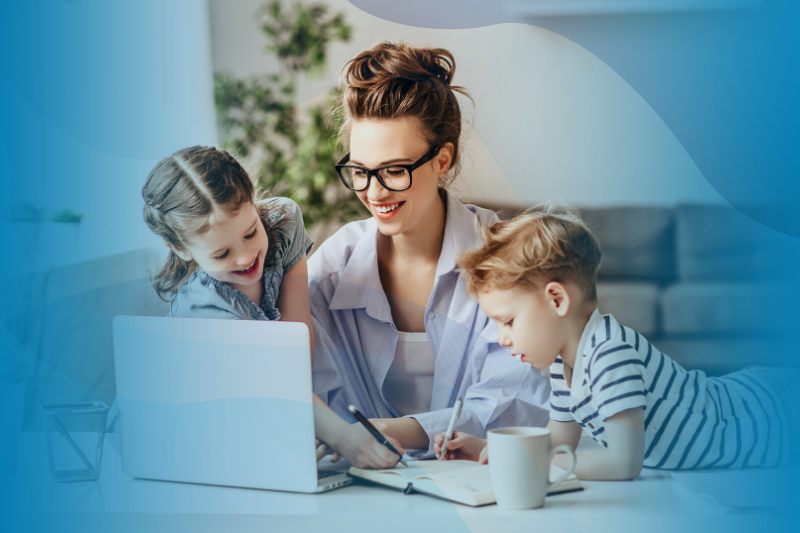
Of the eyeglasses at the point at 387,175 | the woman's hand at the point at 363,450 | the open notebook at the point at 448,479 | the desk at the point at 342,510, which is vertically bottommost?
the desk at the point at 342,510

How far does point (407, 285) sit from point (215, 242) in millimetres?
247

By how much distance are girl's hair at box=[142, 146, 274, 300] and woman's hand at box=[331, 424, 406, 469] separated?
8.8 inches

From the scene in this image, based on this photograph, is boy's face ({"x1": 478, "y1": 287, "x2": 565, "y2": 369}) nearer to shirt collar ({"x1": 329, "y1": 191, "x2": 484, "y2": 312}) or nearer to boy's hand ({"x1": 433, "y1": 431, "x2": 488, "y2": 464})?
boy's hand ({"x1": 433, "y1": 431, "x2": 488, "y2": 464})

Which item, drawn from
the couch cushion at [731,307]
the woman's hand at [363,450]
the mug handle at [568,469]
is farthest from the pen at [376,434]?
the couch cushion at [731,307]

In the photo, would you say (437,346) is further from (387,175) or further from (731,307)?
(731,307)

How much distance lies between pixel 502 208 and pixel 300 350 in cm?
22

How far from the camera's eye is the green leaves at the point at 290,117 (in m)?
0.67

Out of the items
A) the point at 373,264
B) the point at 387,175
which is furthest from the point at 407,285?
the point at 387,175

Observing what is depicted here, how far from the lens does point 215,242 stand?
1.78 ft

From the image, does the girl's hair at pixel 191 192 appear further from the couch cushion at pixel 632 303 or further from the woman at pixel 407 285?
the couch cushion at pixel 632 303

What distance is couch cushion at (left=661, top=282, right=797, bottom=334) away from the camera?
0.45 metres

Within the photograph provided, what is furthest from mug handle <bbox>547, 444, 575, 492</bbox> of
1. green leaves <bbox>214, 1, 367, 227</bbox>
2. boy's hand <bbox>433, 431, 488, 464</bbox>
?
green leaves <bbox>214, 1, 367, 227</bbox>

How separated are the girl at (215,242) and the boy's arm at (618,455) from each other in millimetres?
161

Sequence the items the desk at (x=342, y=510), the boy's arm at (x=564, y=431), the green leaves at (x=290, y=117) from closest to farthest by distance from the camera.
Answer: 1. the desk at (x=342, y=510)
2. the boy's arm at (x=564, y=431)
3. the green leaves at (x=290, y=117)
